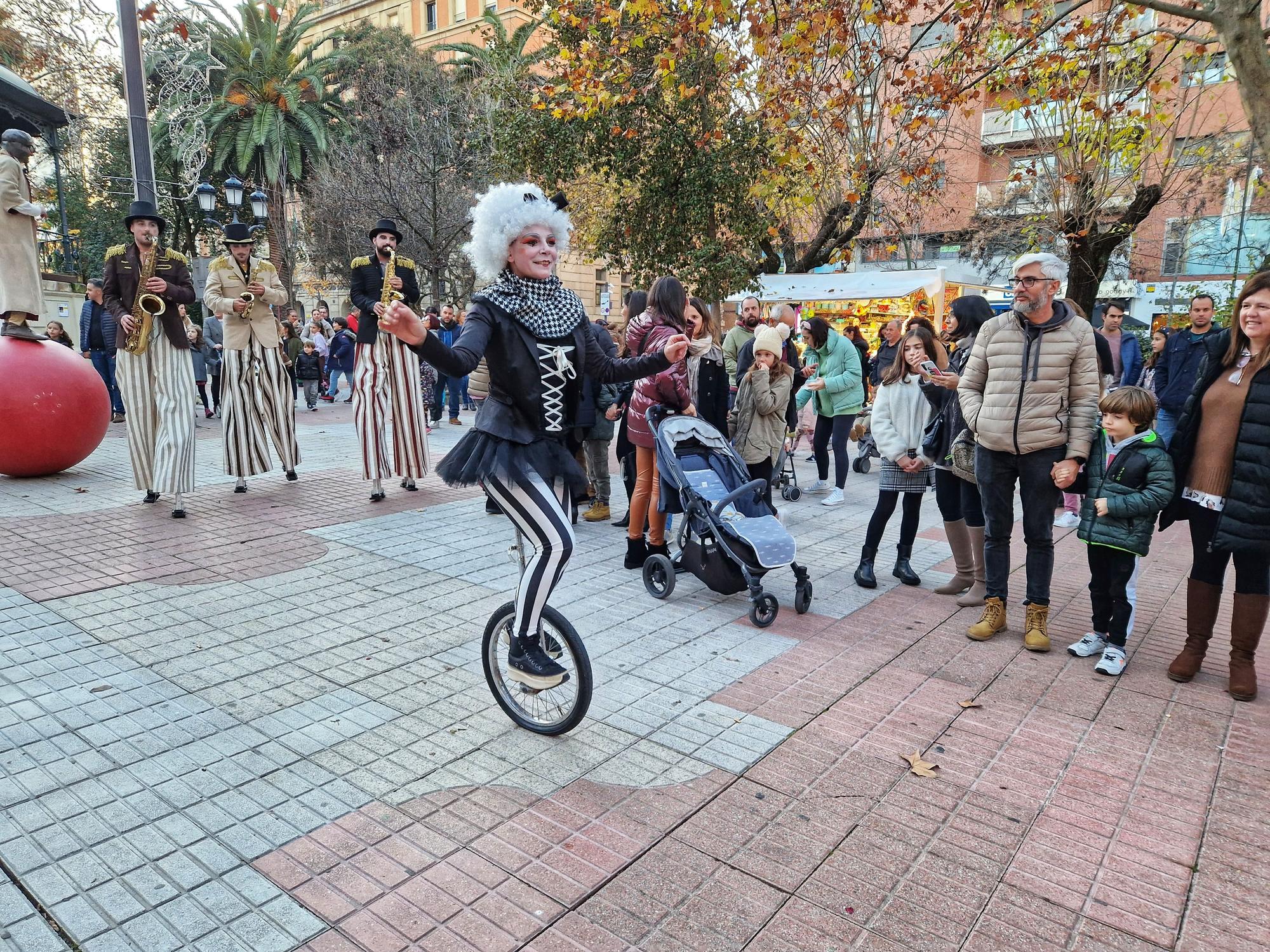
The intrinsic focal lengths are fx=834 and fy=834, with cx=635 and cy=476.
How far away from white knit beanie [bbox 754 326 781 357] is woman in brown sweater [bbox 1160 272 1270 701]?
119 inches

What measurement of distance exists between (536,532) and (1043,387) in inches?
118

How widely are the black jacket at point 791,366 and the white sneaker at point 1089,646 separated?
9.58ft

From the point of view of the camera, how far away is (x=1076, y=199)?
44.5 feet

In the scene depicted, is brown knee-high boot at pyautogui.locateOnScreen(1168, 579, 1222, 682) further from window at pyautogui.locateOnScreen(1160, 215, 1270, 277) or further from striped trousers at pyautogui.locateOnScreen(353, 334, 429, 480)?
window at pyautogui.locateOnScreen(1160, 215, 1270, 277)

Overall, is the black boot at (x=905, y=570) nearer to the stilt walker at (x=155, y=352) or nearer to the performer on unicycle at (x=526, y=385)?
the performer on unicycle at (x=526, y=385)

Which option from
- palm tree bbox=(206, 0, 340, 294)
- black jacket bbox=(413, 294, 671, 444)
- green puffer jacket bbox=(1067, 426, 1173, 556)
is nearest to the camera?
black jacket bbox=(413, 294, 671, 444)

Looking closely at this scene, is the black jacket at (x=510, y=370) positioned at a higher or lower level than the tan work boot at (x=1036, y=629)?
higher

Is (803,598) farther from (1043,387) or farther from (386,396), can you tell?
(386,396)

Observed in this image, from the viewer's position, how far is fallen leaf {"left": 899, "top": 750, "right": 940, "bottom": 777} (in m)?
3.38

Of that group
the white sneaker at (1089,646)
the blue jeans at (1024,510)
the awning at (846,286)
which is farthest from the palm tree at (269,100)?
the white sneaker at (1089,646)

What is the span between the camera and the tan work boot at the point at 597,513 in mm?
7781

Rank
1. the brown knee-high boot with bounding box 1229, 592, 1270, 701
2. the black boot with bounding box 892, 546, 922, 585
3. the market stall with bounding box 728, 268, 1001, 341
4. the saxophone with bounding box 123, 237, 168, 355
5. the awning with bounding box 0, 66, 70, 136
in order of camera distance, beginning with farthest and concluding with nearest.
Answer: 1. the market stall with bounding box 728, 268, 1001, 341
2. the awning with bounding box 0, 66, 70, 136
3. the saxophone with bounding box 123, 237, 168, 355
4. the black boot with bounding box 892, 546, 922, 585
5. the brown knee-high boot with bounding box 1229, 592, 1270, 701

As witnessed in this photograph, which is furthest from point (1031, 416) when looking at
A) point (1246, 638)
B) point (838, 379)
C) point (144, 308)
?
point (144, 308)

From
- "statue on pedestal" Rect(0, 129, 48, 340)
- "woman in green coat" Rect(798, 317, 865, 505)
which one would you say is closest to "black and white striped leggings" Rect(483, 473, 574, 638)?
"woman in green coat" Rect(798, 317, 865, 505)
